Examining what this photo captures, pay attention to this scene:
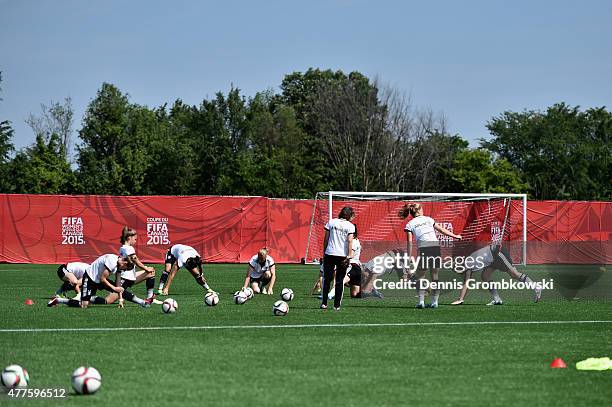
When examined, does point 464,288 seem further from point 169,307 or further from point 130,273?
point 130,273

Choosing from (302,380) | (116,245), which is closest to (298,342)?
(302,380)

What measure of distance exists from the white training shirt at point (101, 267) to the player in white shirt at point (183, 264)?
3609mm

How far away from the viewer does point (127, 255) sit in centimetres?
1875

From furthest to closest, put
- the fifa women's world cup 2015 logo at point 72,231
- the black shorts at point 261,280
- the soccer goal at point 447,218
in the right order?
the soccer goal at point 447,218 < the fifa women's world cup 2015 logo at point 72,231 < the black shorts at point 261,280

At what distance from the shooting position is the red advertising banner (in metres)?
38.9

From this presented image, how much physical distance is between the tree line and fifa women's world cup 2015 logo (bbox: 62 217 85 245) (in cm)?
2658

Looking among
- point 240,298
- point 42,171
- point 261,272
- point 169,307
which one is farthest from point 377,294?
point 42,171

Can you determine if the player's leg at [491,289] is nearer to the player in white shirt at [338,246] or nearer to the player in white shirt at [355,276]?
the player in white shirt at [355,276]

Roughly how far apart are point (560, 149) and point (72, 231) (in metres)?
57.7

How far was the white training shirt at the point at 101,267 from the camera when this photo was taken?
18.1 meters

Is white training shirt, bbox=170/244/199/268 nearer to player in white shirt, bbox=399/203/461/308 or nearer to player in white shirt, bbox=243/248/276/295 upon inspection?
player in white shirt, bbox=243/248/276/295

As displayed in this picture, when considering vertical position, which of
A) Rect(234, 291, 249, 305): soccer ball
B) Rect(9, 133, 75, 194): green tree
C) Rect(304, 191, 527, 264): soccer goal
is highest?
Rect(9, 133, 75, 194): green tree

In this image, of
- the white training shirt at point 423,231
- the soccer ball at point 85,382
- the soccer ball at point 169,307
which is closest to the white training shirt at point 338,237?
the white training shirt at point 423,231

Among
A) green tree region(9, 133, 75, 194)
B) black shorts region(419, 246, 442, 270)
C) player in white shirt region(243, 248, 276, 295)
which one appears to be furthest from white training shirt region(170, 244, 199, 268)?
green tree region(9, 133, 75, 194)
